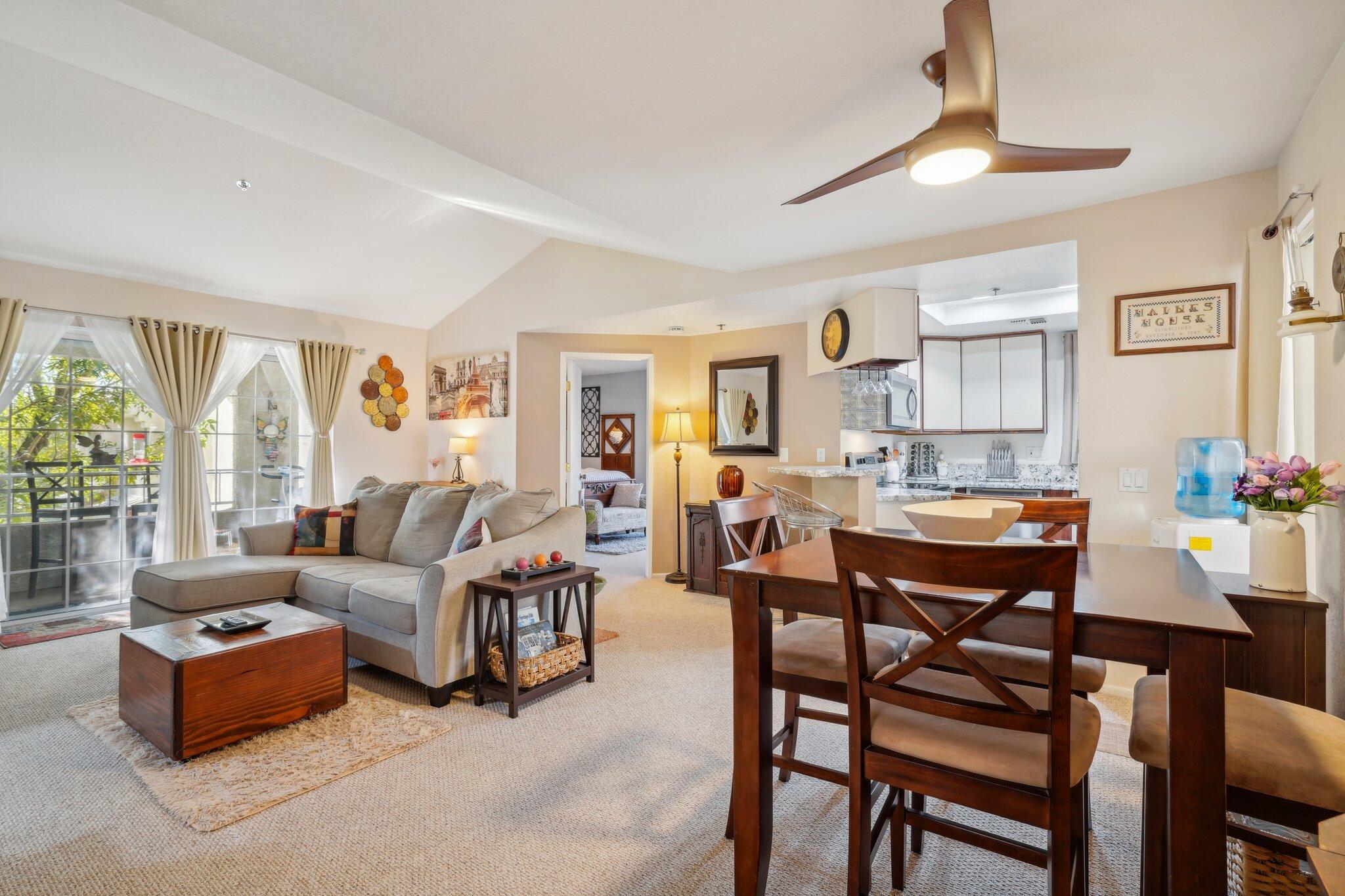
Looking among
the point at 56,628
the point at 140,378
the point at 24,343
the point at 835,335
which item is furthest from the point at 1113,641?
the point at 24,343

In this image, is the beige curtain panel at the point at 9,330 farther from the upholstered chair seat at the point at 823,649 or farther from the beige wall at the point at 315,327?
the upholstered chair seat at the point at 823,649

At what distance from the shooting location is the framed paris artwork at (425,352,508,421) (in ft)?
20.2

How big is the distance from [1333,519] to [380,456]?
676cm

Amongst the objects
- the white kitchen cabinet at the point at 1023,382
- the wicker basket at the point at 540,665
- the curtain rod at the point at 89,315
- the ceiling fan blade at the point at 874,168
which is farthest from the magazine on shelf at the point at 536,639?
the white kitchen cabinet at the point at 1023,382

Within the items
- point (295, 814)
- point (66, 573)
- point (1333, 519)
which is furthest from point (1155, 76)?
point (66, 573)

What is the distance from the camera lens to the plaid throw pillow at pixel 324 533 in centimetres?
421

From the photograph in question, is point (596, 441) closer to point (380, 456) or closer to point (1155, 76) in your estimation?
point (380, 456)

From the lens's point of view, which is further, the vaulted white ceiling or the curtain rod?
the curtain rod

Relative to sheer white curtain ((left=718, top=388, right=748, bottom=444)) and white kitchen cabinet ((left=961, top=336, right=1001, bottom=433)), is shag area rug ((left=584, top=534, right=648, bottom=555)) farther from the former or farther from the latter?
white kitchen cabinet ((left=961, top=336, right=1001, bottom=433))

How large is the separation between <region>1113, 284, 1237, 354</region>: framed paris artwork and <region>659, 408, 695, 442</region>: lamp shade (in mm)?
3331

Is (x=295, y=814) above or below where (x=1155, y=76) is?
below

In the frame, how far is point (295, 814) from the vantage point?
2088 mm

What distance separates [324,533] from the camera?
423 centimetres

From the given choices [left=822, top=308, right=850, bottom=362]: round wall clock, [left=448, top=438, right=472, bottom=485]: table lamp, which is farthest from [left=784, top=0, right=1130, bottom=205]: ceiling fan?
[left=448, top=438, right=472, bottom=485]: table lamp
